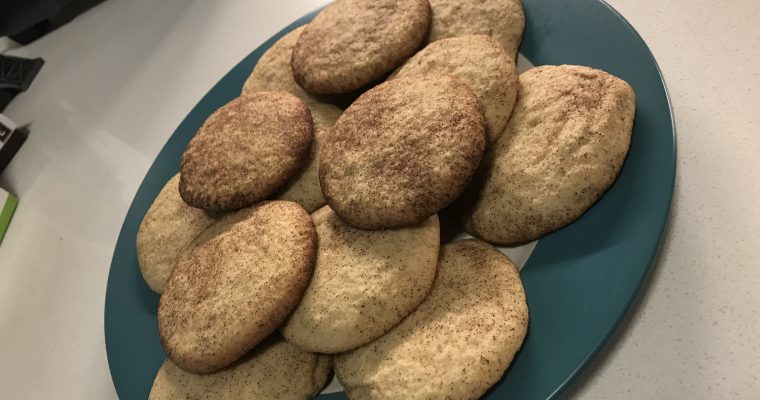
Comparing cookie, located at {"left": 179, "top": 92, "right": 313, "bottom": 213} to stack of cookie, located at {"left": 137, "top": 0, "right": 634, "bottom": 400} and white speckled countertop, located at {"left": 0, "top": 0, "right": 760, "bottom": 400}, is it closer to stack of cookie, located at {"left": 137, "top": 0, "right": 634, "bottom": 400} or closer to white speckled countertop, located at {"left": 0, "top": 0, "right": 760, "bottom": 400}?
stack of cookie, located at {"left": 137, "top": 0, "right": 634, "bottom": 400}

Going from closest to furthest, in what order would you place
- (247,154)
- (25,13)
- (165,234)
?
(247,154), (165,234), (25,13)

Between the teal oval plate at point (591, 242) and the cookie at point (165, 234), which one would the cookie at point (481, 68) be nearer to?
the teal oval plate at point (591, 242)

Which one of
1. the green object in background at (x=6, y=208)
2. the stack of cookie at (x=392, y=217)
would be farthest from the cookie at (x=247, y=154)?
the green object in background at (x=6, y=208)

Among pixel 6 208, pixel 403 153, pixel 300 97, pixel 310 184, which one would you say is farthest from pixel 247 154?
pixel 6 208

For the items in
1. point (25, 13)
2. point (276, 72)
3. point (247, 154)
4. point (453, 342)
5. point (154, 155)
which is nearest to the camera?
point (453, 342)

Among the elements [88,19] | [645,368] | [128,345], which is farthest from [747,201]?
[88,19]

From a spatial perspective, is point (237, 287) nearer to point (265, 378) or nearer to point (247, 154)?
point (265, 378)
